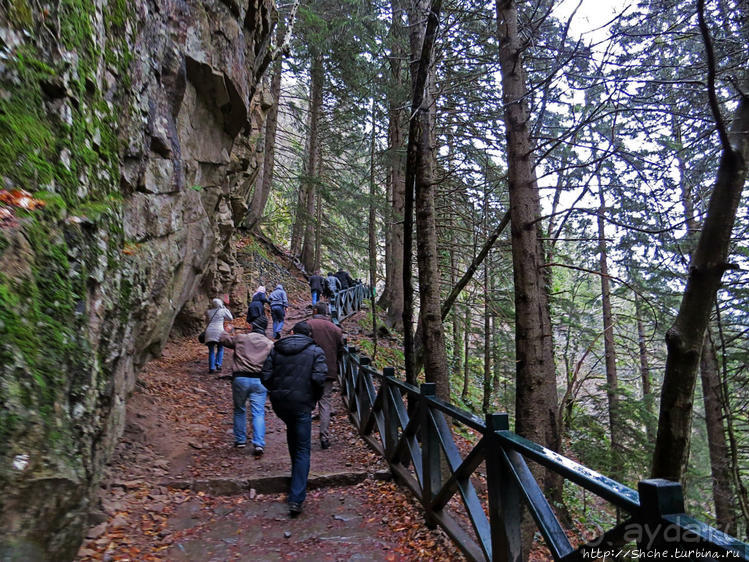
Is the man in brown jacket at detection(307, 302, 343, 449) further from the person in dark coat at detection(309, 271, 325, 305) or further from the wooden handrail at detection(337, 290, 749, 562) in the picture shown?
the person in dark coat at detection(309, 271, 325, 305)

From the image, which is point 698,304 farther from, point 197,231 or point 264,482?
point 197,231

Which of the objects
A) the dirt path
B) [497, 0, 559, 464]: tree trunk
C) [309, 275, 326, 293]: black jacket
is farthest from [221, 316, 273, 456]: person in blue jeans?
[309, 275, 326, 293]: black jacket

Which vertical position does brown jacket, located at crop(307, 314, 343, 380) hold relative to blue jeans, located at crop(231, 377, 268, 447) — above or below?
above

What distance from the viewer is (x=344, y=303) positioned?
17906 mm

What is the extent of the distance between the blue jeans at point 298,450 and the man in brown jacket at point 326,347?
188cm

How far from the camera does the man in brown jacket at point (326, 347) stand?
6.62 metres

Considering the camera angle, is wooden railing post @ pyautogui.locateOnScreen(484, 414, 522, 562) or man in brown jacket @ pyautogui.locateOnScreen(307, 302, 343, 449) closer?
wooden railing post @ pyautogui.locateOnScreen(484, 414, 522, 562)

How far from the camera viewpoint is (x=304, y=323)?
17.6 ft

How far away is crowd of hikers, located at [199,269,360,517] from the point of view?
4594 millimetres

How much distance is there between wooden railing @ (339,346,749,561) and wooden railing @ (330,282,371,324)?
9884 mm

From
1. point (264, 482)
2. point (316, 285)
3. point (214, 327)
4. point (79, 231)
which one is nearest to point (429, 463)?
point (264, 482)

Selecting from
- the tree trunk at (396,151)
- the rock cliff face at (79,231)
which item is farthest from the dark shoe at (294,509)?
the tree trunk at (396,151)

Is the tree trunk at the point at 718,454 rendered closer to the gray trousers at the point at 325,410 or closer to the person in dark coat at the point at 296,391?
Result: the gray trousers at the point at 325,410

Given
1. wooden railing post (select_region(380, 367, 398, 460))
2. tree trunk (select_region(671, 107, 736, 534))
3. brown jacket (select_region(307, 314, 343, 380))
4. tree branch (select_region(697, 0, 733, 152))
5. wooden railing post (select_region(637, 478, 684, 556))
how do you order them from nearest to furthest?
wooden railing post (select_region(637, 478, 684, 556)), tree branch (select_region(697, 0, 733, 152)), wooden railing post (select_region(380, 367, 398, 460)), brown jacket (select_region(307, 314, 343, 380)), tree trunk (select_region(671, 107, 736, 534))
